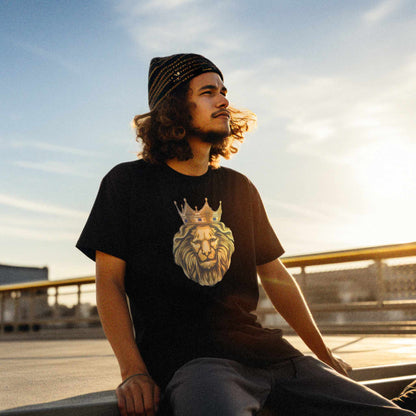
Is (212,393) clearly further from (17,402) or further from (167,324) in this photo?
(17,402)

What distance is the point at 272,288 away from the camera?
1.93m

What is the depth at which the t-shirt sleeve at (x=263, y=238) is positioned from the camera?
75.7 inches

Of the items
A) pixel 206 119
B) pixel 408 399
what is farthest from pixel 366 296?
pixel 206 119

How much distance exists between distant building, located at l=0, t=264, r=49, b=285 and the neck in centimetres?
2678

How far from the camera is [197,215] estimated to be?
5.57 ft

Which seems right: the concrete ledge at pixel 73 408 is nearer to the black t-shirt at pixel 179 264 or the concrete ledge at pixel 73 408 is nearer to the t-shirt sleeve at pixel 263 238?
the black t-shirt at pixel 179 264

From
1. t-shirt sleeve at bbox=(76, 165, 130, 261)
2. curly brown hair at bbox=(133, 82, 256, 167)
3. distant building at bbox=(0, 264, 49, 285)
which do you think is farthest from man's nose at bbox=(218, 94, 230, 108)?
distant building at bbox=(0, 264, 49, 285)

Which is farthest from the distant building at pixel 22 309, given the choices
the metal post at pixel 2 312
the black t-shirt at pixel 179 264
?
the black t-shirt at pixel 179 264

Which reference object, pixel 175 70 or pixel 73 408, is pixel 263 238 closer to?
pixel 175 70

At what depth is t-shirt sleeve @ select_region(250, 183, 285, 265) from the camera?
1.92 meters

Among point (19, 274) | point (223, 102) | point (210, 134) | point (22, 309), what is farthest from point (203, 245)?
point (19, 274)

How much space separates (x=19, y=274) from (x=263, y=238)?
2806 cm

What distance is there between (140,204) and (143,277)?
23 centimetres

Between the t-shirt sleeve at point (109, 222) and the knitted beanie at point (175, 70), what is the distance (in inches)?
17.4
